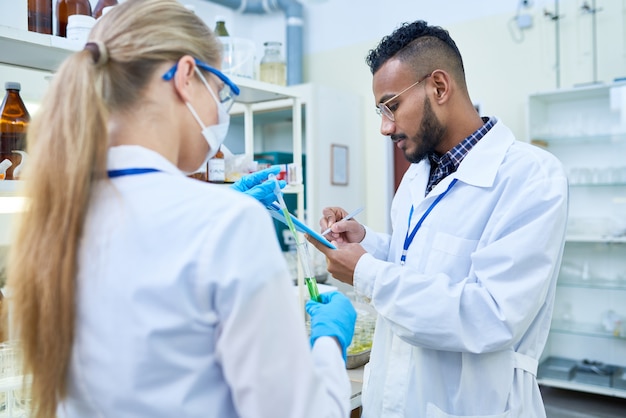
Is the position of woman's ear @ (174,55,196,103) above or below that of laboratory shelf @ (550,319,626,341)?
above

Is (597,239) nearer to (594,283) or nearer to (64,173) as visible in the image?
(594,283)

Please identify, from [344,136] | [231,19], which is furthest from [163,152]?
[231,19]

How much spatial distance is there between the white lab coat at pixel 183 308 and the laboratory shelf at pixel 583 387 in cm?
318

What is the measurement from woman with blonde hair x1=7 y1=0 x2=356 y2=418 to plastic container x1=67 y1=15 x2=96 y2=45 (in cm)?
73

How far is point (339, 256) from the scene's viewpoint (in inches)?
53.8

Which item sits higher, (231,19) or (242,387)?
(231,19)

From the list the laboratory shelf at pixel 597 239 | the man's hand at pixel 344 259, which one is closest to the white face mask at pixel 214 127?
the man's hand at pixel 344 259

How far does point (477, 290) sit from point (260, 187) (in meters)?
0.57

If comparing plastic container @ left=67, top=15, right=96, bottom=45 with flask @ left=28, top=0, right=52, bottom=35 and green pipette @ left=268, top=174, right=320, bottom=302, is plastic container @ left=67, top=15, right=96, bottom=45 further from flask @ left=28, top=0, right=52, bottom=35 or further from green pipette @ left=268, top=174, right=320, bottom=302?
green pipette @ left=268, top=174, right=320, bottom=302

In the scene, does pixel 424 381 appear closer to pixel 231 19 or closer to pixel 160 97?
pixel 160 97

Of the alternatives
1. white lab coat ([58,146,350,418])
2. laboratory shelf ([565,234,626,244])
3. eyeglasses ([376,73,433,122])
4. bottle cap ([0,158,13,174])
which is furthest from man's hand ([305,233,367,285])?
laboratory shelf ([565,234,626,244])

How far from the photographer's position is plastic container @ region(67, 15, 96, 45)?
4.56ft

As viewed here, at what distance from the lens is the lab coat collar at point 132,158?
0.72 m

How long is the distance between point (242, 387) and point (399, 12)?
4110mm
